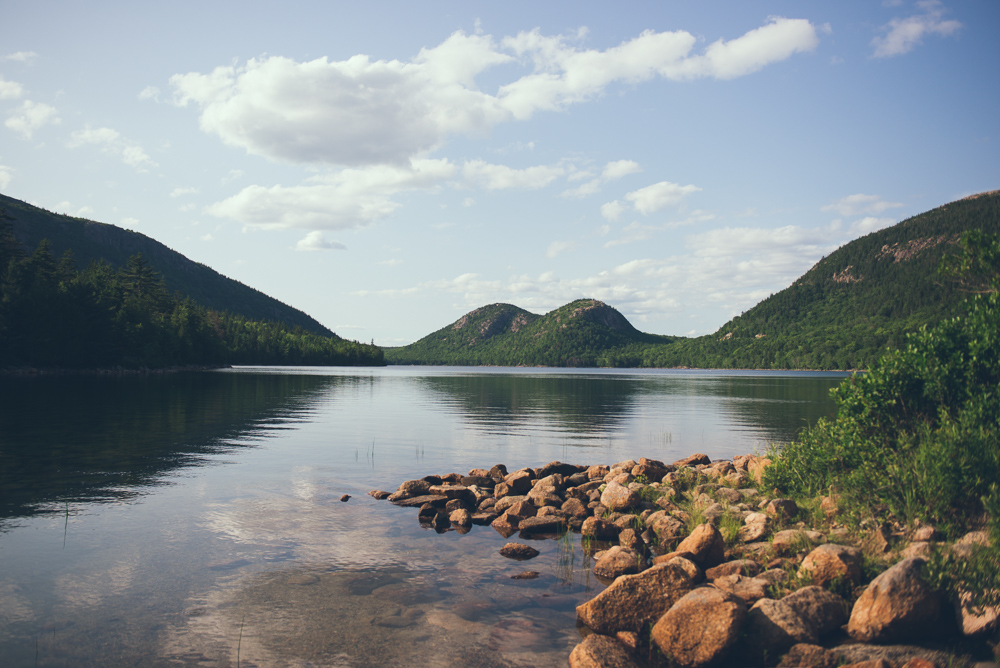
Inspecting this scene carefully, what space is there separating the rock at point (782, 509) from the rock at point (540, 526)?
258 inches

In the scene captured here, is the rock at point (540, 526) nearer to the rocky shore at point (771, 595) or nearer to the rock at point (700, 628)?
the rocky shore at point (771, 595)

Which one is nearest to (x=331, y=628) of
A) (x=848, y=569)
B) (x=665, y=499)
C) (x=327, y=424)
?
(x=848, y=569)

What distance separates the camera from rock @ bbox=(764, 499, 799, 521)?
1540 centimetres

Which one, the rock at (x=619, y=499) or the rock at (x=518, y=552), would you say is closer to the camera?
the rock at (x=518, y=552)

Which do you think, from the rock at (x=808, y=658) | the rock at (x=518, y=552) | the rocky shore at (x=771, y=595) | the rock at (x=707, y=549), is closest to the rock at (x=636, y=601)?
the rocky shore at (x=771, y=595)

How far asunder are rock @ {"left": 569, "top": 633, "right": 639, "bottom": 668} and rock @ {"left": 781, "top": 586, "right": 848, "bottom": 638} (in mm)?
3272

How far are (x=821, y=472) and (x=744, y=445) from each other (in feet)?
Answer: 73.8

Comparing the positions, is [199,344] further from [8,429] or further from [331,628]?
[331,628]

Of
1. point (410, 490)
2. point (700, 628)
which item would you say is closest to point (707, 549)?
point (700, 628)

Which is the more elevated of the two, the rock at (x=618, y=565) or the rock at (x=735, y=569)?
the rock at (x=735, y=569)

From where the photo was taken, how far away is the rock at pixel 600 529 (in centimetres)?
1734

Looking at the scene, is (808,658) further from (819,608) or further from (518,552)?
(518,552)

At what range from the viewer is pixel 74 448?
3062 centimetres

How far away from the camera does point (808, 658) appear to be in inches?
370
